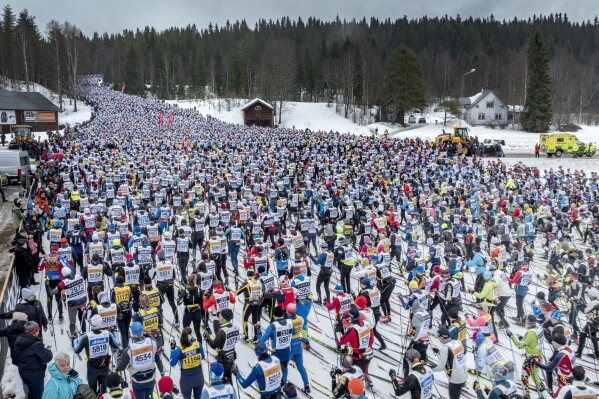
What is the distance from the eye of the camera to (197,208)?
15805 millimetres

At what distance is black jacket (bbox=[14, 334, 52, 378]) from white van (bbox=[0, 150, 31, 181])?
66.4ft

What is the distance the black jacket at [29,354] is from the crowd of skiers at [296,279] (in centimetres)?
3

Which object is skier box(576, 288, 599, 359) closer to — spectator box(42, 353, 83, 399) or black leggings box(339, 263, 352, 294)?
black leggings box(339, 263, 352, 294)

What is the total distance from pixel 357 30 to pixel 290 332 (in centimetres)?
14223

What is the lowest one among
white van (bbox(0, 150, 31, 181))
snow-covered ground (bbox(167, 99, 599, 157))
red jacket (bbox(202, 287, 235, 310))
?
red jacket (bbox(202, 287, 235, 310))

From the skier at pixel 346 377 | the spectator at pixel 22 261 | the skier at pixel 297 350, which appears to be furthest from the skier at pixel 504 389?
the spectator at pixel 22 261

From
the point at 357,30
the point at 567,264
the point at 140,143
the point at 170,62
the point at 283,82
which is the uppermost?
the point at 357,30

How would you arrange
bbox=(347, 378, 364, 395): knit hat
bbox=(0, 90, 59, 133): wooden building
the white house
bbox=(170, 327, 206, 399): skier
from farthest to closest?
the white house < bbox=(0, 90, 59, 133): wooden building < bbox=(170, 327, 206, 399): skier < bbox=(347, 378, 364, 395): knit hat

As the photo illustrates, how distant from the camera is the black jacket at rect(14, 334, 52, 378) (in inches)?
260

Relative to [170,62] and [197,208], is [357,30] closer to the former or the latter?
[170,62]

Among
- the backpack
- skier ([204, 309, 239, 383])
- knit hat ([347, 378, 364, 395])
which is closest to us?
the backpack

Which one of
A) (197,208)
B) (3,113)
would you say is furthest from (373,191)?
(3,113)

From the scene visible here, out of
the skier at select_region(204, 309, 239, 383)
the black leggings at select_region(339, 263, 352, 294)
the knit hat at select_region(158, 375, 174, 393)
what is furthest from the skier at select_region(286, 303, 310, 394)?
the black leggings at select_region(339, 263, 352, 294)

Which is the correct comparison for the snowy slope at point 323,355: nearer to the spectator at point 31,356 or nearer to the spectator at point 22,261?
the spectator at point 22,261
